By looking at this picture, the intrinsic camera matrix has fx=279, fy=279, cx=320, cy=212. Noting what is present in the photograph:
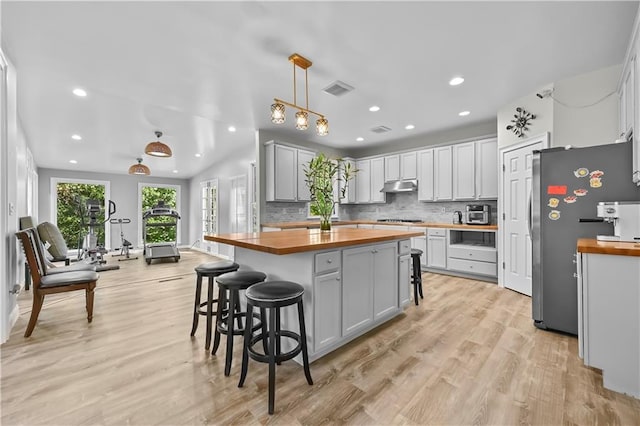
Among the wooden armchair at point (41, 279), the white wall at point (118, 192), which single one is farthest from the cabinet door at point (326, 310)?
the white wall at point (118, 192)

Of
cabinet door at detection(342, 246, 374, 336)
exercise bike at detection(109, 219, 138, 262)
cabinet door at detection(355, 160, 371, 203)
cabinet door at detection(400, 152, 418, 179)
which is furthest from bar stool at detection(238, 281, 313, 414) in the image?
exercise bike at detection(109, 219, 138, 262)

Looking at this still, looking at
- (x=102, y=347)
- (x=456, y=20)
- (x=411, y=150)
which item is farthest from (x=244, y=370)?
(x=411, y=150)

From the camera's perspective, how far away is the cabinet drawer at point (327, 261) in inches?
81.5

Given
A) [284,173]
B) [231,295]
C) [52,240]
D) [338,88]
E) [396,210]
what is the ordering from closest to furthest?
[231,295] → [338,88] → [52,240] → [284,173] → [396,210]

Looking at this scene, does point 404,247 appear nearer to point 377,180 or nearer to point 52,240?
point 377,180

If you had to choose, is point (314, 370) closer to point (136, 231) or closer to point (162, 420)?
point (162, 420)

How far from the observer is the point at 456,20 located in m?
2.22

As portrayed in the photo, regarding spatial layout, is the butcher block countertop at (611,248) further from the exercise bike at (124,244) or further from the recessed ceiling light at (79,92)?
the exercise bike at (124,244)

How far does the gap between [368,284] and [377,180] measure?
405cm

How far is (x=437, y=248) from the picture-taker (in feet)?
16.3

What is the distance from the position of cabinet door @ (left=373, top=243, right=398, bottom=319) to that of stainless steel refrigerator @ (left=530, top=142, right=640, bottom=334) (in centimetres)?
135

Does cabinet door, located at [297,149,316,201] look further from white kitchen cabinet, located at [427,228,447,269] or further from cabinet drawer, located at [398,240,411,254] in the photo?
cabinet drawer, located at [398,240,411,254]

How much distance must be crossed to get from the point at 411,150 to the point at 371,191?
4.11 feet

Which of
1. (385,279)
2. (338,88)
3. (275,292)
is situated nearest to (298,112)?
(338,88)
